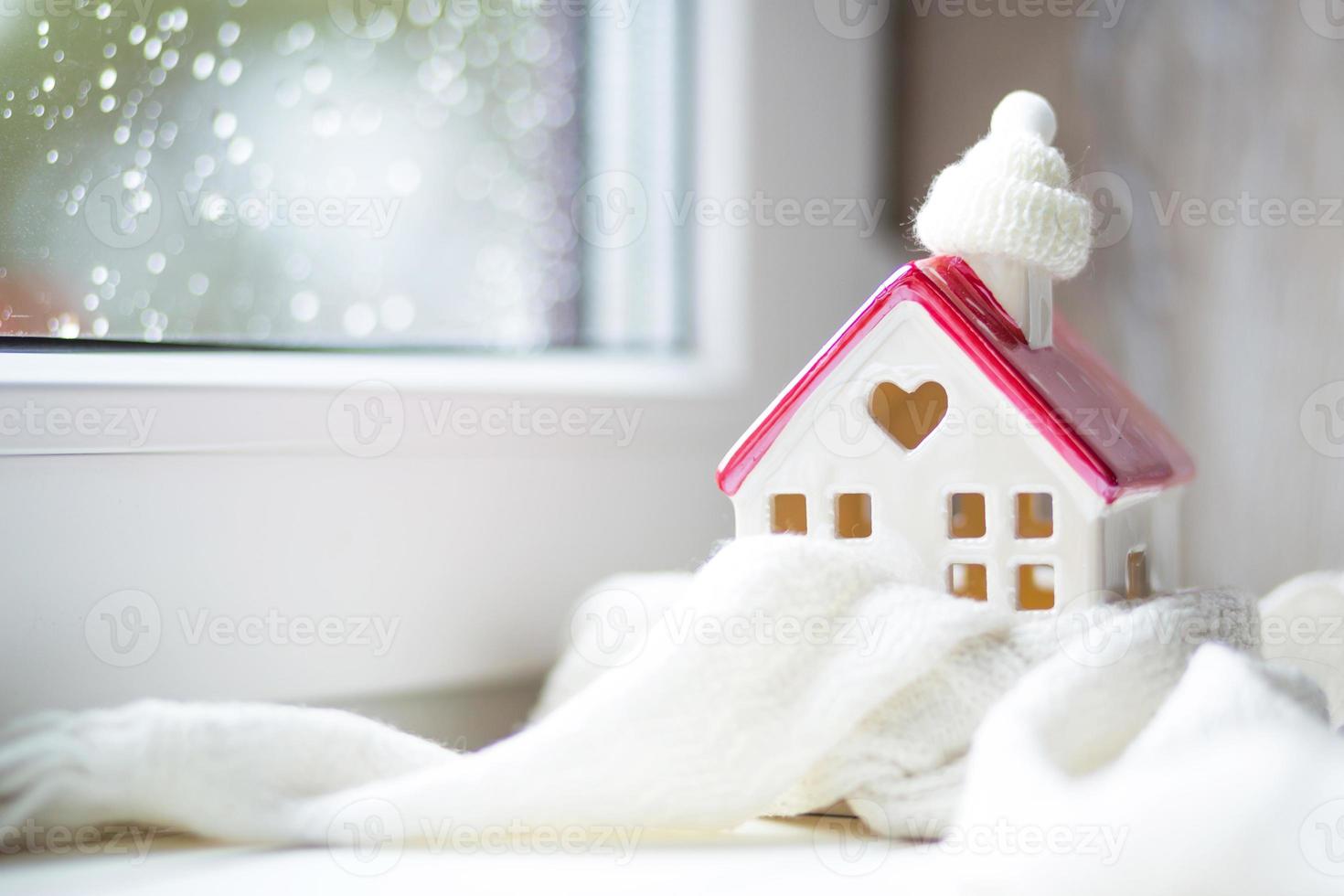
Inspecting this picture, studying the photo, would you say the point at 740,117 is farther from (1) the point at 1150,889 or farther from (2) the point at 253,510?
(1) the point at 1150,889

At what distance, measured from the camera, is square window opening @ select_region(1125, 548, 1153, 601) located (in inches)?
29.8

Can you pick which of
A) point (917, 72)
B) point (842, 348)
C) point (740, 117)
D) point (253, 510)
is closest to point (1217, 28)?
point (917, 72)

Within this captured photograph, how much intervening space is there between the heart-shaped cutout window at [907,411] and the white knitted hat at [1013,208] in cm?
9

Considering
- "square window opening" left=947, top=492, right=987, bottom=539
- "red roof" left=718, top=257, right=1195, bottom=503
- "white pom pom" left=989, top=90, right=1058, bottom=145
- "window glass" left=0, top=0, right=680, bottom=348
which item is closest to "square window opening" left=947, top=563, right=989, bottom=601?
"square window opening" left=947, top=492, right=987, bottom=539

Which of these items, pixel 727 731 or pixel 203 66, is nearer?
pixel 727 731

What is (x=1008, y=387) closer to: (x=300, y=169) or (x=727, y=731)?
(x=727, y=731)

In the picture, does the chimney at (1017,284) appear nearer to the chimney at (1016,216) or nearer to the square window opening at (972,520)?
the chimney at (1016,216)

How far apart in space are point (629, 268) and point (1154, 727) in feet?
2.62

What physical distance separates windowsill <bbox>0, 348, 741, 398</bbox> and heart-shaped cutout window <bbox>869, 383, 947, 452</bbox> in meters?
0.32

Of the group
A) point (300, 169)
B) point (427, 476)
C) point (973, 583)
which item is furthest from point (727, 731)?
point (300, 169)

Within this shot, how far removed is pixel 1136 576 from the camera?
779 mm

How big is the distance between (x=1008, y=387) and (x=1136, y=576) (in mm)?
194

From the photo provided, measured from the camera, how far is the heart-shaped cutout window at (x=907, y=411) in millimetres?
776

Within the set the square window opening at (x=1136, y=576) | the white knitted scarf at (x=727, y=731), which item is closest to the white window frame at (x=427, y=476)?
the white knitted scarf at (x=727, y=731)
